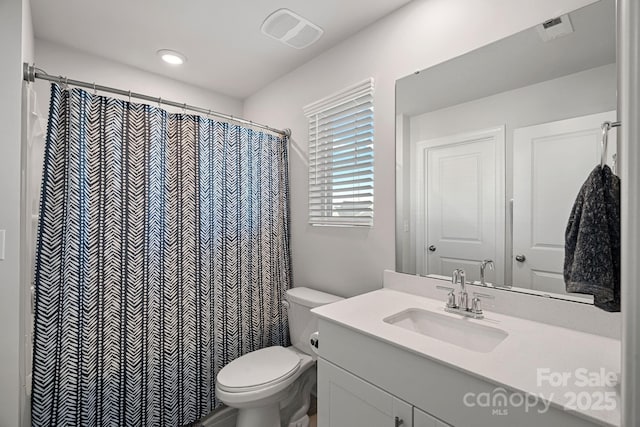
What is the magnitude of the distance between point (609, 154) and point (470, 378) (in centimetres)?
90

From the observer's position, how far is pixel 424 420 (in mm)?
907

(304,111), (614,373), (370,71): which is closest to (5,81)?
(304,111)

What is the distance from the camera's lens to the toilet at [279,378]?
1.52 m

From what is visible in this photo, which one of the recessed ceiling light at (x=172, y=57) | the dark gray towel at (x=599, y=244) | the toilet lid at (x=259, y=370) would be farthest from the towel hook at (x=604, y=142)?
the recessed ceiling light at (x=172, y=57)

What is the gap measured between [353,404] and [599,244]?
0.96m

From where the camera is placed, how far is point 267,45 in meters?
1.90

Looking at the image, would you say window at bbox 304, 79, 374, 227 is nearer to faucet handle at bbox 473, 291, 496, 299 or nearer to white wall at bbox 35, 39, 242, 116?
faucet handle at bbox 473, 291, 496, 299

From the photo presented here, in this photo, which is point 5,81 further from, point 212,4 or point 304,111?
point 304,111

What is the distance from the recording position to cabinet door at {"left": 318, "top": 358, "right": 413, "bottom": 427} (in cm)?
98

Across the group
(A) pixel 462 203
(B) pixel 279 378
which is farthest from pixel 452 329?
(B) pixel 279 378

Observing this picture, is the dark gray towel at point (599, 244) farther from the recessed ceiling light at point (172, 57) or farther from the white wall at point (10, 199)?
the recessed ceiling light at point (172, 57)

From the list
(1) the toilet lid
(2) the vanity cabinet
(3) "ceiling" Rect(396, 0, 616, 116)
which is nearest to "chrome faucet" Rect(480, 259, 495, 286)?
(2) the vanity cabinet

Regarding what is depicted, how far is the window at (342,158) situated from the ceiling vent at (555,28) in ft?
2.64

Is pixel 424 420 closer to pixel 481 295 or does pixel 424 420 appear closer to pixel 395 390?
pixel 395 390
